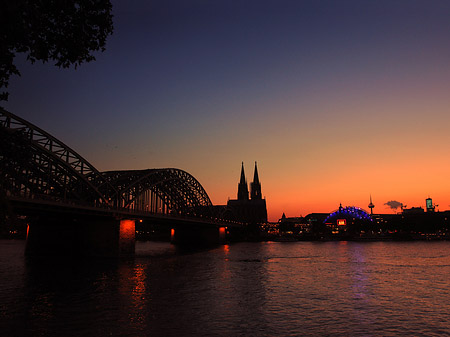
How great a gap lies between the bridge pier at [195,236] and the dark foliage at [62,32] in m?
114

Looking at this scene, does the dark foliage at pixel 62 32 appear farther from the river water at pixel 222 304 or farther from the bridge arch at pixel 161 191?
the bridge arch at pixel 161 191

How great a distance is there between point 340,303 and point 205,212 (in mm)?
103636

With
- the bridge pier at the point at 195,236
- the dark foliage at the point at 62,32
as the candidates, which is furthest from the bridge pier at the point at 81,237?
the bridge pier at the point at 195,236

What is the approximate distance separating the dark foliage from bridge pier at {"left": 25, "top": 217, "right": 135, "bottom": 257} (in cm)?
5220

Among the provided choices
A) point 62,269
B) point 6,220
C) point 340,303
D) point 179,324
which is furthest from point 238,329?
point 62,269

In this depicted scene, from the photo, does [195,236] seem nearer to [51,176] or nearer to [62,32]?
[51,176]

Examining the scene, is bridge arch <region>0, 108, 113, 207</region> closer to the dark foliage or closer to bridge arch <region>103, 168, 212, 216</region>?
bridge arch <region>103, 168, 212, 216</region>

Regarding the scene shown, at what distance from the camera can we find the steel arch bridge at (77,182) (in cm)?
1691

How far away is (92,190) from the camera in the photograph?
2530 inches

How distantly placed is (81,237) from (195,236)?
2611 inches

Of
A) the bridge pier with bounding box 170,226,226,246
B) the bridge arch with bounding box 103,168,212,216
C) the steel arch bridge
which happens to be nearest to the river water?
the steel arch bridge

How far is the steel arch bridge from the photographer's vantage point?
16906 mm

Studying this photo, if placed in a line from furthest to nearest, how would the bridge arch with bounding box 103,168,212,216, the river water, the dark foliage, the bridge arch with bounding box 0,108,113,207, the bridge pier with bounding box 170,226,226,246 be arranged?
the bridge pier with bounding box 170,226,226,246
the bridge arch with bounding box 103,168,212,216
the bridge arch with bounding box 0,108,113,207
the river water
the dark foliage

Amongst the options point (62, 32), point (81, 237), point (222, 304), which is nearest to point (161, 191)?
point (81, 237)
